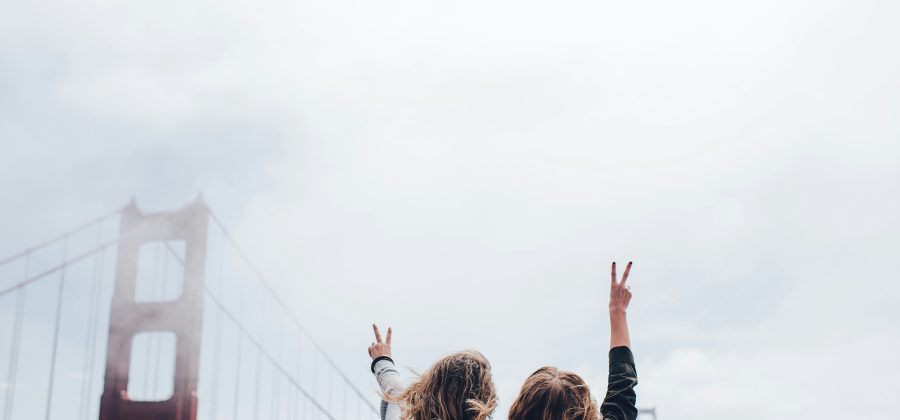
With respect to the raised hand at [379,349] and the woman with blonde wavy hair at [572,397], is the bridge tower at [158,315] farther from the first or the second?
the woman with blonde wavy hair at [572,397]

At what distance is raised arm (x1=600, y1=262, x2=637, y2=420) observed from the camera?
183 centimetres

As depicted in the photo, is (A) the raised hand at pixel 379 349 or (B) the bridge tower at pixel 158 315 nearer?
(A) the raised hand at pixel 379 349

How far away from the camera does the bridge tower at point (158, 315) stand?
15.0 m

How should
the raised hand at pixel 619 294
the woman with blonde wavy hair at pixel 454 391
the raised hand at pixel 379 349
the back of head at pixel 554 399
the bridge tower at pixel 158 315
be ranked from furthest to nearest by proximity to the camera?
the bridge tower at pixel 158 315 → the raised hand at pixel 379 349 → the raised hand at pixel 619 294 → the woman with blonde wavy hair at pixel 454 391 → the back of head at pixel 554 399

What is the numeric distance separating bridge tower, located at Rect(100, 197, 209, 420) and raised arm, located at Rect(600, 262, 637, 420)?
14.1 meters

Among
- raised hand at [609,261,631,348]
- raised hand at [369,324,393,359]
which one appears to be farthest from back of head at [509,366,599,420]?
raised hand at [369,324,393,359]

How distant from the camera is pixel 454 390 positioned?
6.36 ft

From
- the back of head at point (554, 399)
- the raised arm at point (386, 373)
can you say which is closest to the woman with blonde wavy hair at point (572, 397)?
the back of head at point (554, 399)

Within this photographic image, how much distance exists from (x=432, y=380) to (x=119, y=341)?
15517 mm

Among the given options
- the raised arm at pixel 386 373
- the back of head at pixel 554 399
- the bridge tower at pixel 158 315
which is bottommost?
the back of head at pixel 554 399

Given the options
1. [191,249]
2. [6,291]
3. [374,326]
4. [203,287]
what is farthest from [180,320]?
[374,326]

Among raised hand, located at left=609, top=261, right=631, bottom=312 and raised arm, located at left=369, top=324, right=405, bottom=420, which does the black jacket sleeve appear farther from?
raised arm, located at left=369, top=324, right=405, bottom=420

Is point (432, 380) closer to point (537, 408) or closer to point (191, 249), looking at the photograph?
point (537, 408)

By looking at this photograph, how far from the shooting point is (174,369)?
15664mm
